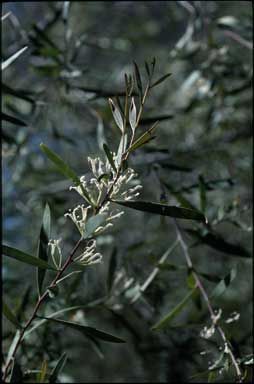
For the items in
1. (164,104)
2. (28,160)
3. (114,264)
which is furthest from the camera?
(164,104)

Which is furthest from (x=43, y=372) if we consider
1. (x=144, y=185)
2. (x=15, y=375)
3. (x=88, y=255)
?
(x=144, y=185)

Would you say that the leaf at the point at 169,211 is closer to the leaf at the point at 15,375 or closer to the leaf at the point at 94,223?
the leaf at the point at 94,223

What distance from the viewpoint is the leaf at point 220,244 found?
59 centimetres

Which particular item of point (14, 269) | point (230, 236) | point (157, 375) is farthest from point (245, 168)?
point (14, 269)

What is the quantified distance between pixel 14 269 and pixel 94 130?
311 mm

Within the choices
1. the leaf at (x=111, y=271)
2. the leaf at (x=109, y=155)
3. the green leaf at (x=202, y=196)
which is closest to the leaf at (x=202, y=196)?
the green leaf at (x=202, y=196)

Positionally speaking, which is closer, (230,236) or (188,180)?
(188,180)

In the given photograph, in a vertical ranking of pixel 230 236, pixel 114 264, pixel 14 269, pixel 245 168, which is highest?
pixel 114 264

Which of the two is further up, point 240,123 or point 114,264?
point 114,264

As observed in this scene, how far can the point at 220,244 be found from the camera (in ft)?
1.98

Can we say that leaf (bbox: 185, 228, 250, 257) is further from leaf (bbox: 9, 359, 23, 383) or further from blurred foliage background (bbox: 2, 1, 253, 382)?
leaf (bbox: 9, 359, 23, 383)

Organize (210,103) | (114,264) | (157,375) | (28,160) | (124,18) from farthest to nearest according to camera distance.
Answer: (124,18) → (28,160) → (210,103) → (157,375) → (114,264)

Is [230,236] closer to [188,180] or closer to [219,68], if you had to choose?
[188,180]

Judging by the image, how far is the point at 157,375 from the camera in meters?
0.88
